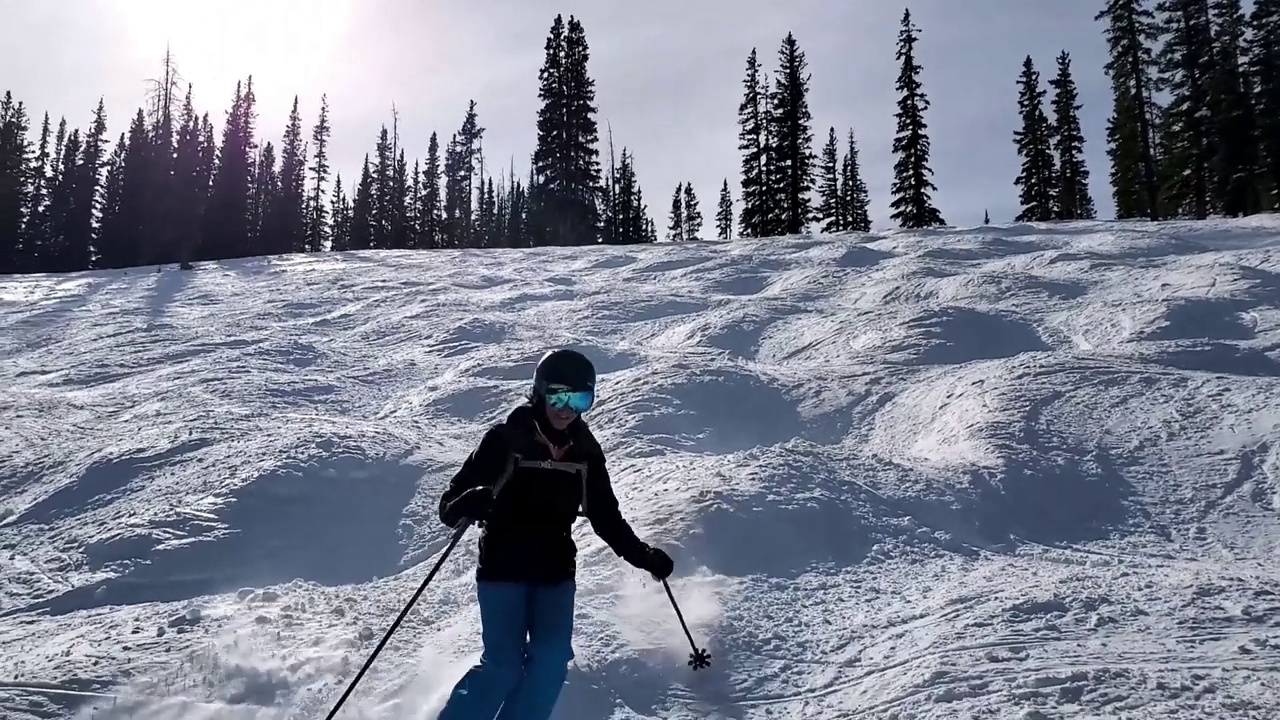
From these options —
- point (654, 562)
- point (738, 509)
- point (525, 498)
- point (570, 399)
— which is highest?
point (570, 399)

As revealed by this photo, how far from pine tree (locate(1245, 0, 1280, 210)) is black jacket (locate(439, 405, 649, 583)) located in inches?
1400

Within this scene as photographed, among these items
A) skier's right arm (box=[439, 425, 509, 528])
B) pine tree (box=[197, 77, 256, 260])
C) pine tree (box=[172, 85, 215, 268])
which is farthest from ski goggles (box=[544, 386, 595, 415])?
pine tree (box=[197, 77, 256, 260])

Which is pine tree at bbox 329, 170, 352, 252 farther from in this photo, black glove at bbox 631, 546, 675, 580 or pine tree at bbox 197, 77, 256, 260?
black glove at bbox 631, 546, 675, 580

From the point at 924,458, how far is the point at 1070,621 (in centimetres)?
292

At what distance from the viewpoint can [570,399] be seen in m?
3.25

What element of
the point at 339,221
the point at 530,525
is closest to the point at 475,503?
the point at 530,525

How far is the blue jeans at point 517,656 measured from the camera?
2926 mm

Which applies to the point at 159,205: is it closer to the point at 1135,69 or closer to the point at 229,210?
the point at 229,210

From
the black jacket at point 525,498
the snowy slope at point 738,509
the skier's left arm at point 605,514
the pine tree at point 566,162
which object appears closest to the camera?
the black jacket at point 525,498

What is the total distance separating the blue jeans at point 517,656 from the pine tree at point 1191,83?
126ft

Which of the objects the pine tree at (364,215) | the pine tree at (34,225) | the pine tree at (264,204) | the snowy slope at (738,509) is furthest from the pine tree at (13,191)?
the snowy slope at (738,509)

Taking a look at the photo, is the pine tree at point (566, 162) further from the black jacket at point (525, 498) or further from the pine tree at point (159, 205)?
the black jacket at point (525, 498)

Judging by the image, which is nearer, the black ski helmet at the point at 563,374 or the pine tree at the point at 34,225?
the black ski helmet at the point at 563,374

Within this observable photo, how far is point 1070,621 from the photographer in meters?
4.19
